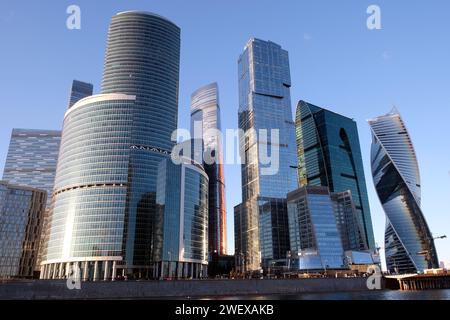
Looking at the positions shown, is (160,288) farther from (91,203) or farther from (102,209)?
(91,203)

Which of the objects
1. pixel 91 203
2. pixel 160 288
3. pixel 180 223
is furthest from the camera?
pixel 91 203

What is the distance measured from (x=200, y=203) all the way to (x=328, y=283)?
8549cm

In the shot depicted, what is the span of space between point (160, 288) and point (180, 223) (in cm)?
6880

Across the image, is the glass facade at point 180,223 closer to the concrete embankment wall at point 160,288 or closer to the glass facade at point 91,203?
the glass facade at point 91,203

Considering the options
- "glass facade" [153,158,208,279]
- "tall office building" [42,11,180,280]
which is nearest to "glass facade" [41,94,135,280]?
"tall office building" [42,11,180,280]

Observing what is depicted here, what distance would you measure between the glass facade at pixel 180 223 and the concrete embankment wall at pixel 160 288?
60.8 m

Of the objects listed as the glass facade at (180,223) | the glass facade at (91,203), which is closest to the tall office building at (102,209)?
the glass facade at (91,203)

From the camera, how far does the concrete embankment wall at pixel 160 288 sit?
10125cm

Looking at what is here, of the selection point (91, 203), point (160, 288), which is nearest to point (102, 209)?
point (91, 203)

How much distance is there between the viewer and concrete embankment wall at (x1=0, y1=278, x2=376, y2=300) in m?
101

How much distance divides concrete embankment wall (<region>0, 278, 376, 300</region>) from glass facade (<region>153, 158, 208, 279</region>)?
60.8m

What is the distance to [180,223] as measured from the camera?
176 m

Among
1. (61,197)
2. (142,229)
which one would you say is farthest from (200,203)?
(61,197)
